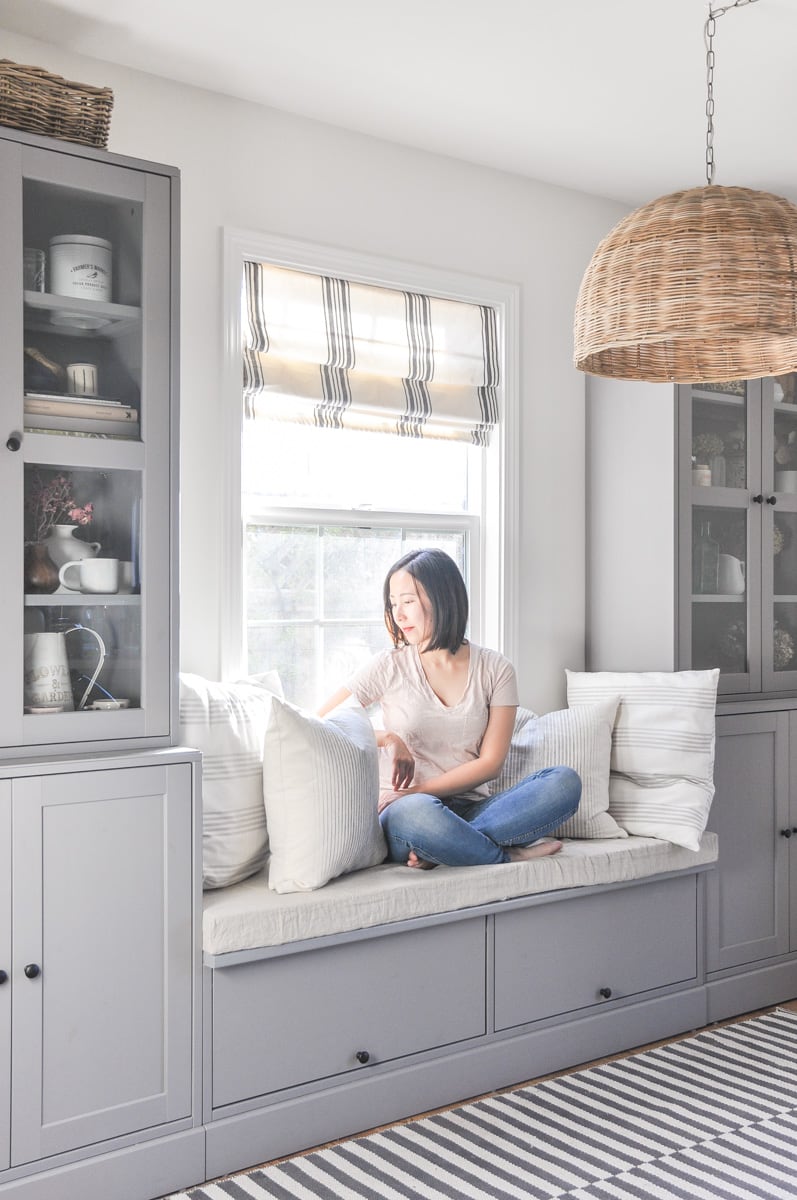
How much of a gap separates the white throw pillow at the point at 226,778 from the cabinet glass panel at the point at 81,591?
0.26 metres

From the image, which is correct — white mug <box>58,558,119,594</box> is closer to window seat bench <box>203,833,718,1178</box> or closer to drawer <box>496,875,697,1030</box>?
window seat bench <box>203,833,718,1178</box>

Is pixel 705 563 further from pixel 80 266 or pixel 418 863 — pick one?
pixel 80 266

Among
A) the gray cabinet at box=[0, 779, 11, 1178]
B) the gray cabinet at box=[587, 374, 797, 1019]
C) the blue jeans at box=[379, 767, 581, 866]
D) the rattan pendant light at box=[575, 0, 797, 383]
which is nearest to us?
Result: the rattan pendant light at box=[575, 0, 797, 383]

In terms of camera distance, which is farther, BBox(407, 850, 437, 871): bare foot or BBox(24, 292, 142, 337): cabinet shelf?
BBox(407, 850, 437, 871): bare foot

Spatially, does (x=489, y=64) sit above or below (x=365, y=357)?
above

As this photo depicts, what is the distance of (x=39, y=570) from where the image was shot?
7.20 feet

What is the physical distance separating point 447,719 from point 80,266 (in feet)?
4.97

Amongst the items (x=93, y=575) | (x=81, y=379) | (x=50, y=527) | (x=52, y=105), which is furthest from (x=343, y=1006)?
(x=52, y=105)

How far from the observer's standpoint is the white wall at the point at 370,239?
2830 millimetres

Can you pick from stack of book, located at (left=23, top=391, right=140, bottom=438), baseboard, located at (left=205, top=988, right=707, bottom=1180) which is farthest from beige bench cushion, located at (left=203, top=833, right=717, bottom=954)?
stack of book, located at (left=23, top=391, right=140, bottom=438)

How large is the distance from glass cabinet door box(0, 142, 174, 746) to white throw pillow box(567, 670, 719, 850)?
1.45 metres

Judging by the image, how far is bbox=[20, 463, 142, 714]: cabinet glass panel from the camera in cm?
219

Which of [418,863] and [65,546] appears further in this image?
[418,863]

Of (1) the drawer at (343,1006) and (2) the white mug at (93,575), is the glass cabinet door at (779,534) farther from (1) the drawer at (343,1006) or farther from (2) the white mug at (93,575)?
(2) the white mug at (93,575)
